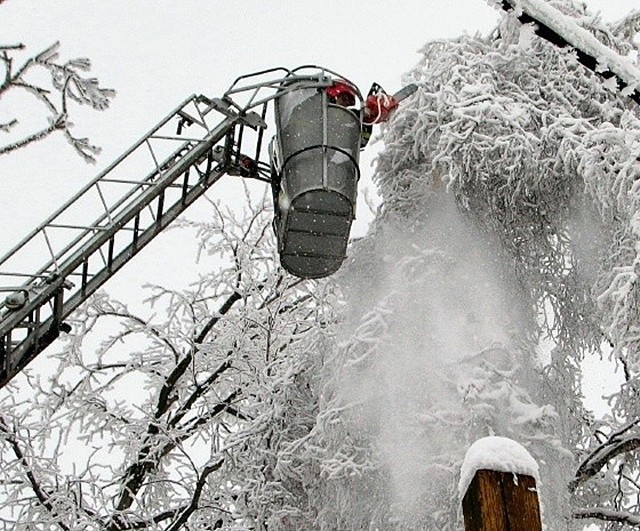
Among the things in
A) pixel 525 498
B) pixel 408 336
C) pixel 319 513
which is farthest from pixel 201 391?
pixel 525 498

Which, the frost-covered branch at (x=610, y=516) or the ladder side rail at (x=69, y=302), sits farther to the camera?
the frost-covered branch at (x=610, y=516)

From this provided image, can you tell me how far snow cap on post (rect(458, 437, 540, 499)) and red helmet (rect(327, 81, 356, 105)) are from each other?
3.64 metres

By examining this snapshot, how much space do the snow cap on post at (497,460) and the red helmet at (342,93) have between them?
143 inches

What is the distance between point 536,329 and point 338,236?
131 centimetres

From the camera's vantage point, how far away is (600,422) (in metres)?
6.95

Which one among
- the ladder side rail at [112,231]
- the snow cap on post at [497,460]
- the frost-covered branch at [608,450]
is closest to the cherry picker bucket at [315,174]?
the ladder side rail at [112,231]

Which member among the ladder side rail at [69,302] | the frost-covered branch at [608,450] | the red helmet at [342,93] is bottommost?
the frost-covered branch at [608,450]

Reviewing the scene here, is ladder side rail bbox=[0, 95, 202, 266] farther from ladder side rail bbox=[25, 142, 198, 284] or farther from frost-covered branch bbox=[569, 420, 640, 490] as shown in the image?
frost-covered branch bbox=[569, 420, 640, 490]

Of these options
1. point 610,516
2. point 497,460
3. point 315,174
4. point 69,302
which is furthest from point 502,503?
point 610,516

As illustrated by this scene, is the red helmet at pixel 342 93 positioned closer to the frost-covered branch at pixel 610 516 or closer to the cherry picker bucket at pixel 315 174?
the cherry picker bucket at pixel 315 174

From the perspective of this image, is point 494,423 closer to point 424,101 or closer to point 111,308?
point 424,101

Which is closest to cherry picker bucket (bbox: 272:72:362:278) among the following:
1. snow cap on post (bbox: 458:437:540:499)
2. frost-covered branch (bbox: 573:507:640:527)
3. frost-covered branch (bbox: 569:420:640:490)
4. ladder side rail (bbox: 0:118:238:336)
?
ladder side rail (bbox: 0:118:238:336)

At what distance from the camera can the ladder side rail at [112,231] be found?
5383mm

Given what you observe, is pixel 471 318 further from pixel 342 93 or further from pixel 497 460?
pixel 497 460
